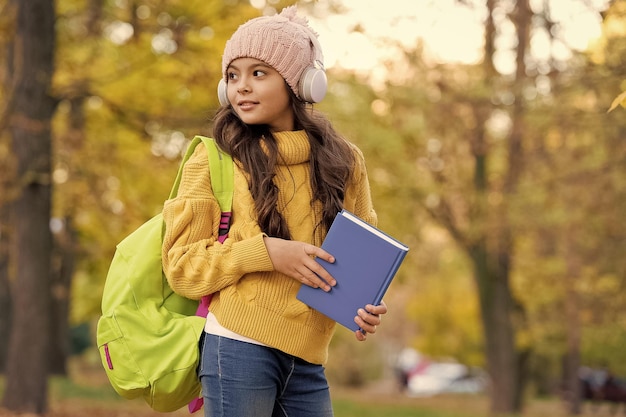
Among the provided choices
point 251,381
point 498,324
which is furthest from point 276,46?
point 498,324

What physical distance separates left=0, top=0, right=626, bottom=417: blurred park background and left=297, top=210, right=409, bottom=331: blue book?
1289 millimetres

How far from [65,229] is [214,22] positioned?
898 centimetres

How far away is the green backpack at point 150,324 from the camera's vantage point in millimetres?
2838

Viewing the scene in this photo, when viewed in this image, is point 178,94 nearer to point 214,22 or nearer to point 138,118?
point 138,118

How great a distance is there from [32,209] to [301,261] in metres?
8.71

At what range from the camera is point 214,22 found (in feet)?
34.7

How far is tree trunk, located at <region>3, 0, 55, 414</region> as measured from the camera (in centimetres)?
1050

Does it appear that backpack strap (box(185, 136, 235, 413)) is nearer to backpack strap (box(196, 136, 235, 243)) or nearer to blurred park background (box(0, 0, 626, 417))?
backpack strap (box(196, 136, 235, 243))

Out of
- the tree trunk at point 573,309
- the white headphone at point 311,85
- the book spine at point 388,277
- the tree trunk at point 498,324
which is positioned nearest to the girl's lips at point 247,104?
the white headphone at point 311,85

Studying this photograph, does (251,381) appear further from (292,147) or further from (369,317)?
(292,147)

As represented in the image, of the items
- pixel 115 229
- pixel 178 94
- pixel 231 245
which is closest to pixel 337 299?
pixel 231 245

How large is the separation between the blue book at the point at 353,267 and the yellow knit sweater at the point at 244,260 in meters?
0.11

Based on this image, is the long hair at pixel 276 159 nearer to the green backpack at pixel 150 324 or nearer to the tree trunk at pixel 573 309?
the green backpack at pixel 150 324

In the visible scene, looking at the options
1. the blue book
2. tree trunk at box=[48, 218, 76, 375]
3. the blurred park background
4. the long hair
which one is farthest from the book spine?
tree trunk at box=[48, 218, 76, 375]
